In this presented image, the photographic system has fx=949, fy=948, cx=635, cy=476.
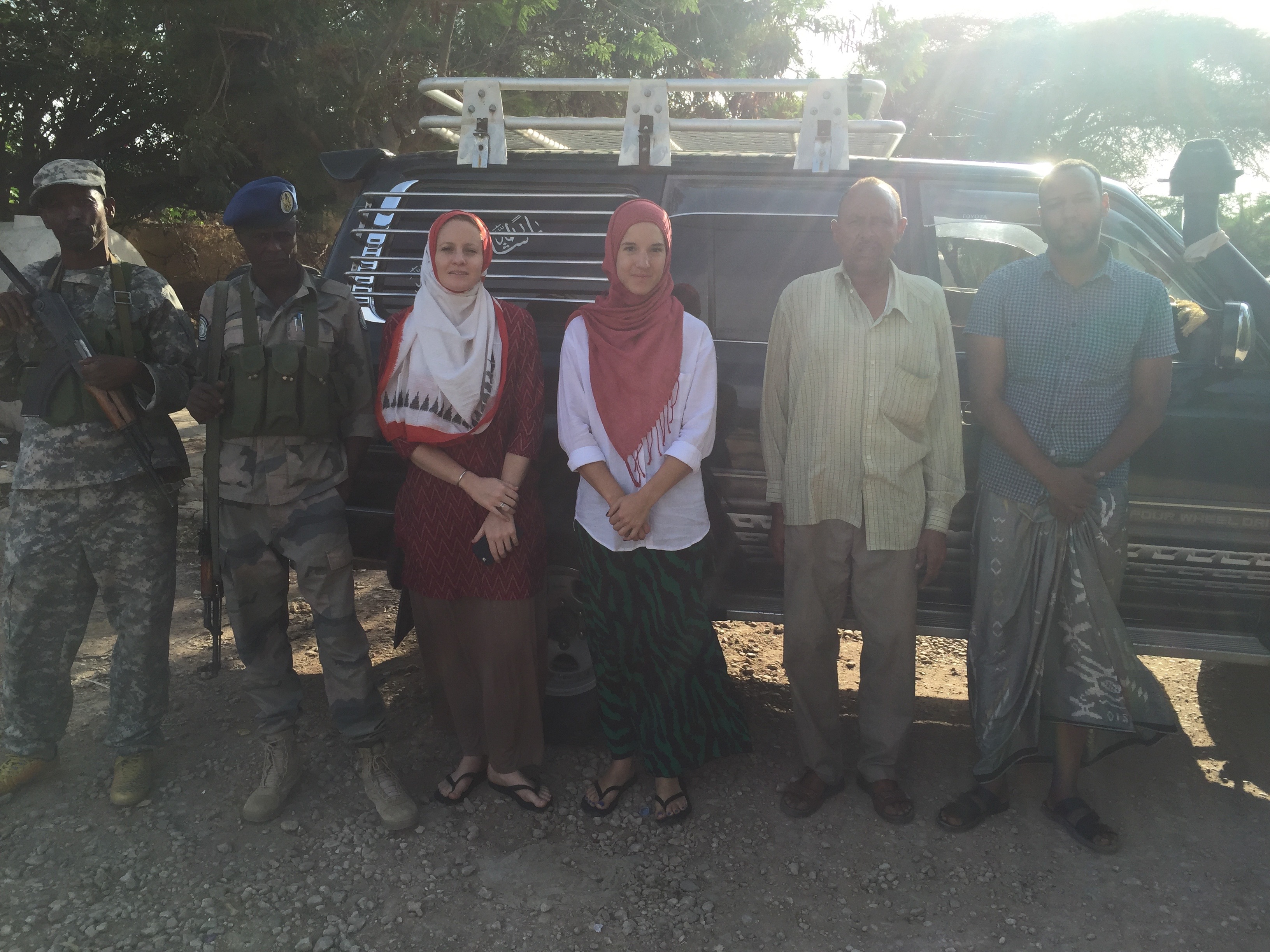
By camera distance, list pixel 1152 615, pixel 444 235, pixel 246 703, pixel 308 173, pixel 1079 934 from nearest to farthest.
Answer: pixel 1079 934 < pixel 444 235 < pixel 1152 615 < pixel 246 703 < pixel 308 173

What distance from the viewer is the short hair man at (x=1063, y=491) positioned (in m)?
2.72

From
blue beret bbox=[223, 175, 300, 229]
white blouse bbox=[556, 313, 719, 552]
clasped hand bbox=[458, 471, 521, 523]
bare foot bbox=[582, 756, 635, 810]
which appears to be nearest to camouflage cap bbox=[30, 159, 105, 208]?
blue beret bbox=[223, 175, 300, 229]

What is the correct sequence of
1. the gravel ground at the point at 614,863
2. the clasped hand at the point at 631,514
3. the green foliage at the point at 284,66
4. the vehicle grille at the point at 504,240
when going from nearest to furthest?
the gravel ground at the point at 614,863, the clasped hand at the point at 631,514, the vehicle grille at the point at 504,240, the green foliage at the point at 284,66

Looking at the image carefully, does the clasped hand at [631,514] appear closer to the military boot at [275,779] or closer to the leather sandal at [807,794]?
the leather sandal at [807,794]

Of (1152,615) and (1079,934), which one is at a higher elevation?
(1152,615)

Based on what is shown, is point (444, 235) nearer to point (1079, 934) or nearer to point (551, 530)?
point (551, 530)

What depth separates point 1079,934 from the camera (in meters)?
2.45

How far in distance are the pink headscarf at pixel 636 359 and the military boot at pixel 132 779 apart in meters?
1.81

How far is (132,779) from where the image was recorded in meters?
2.97

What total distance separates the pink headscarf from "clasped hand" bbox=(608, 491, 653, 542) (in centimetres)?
10

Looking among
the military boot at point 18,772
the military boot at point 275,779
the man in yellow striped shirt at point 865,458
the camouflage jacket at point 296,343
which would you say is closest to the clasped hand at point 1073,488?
the man in yellow striped shirt at point 865,458

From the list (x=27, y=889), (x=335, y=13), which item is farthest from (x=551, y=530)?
(x=335, y=13)

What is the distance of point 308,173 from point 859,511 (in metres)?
6.65

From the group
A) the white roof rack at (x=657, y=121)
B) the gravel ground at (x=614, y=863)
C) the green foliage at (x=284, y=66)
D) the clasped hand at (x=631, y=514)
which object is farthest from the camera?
the green foliage at (x=284, y=66)
